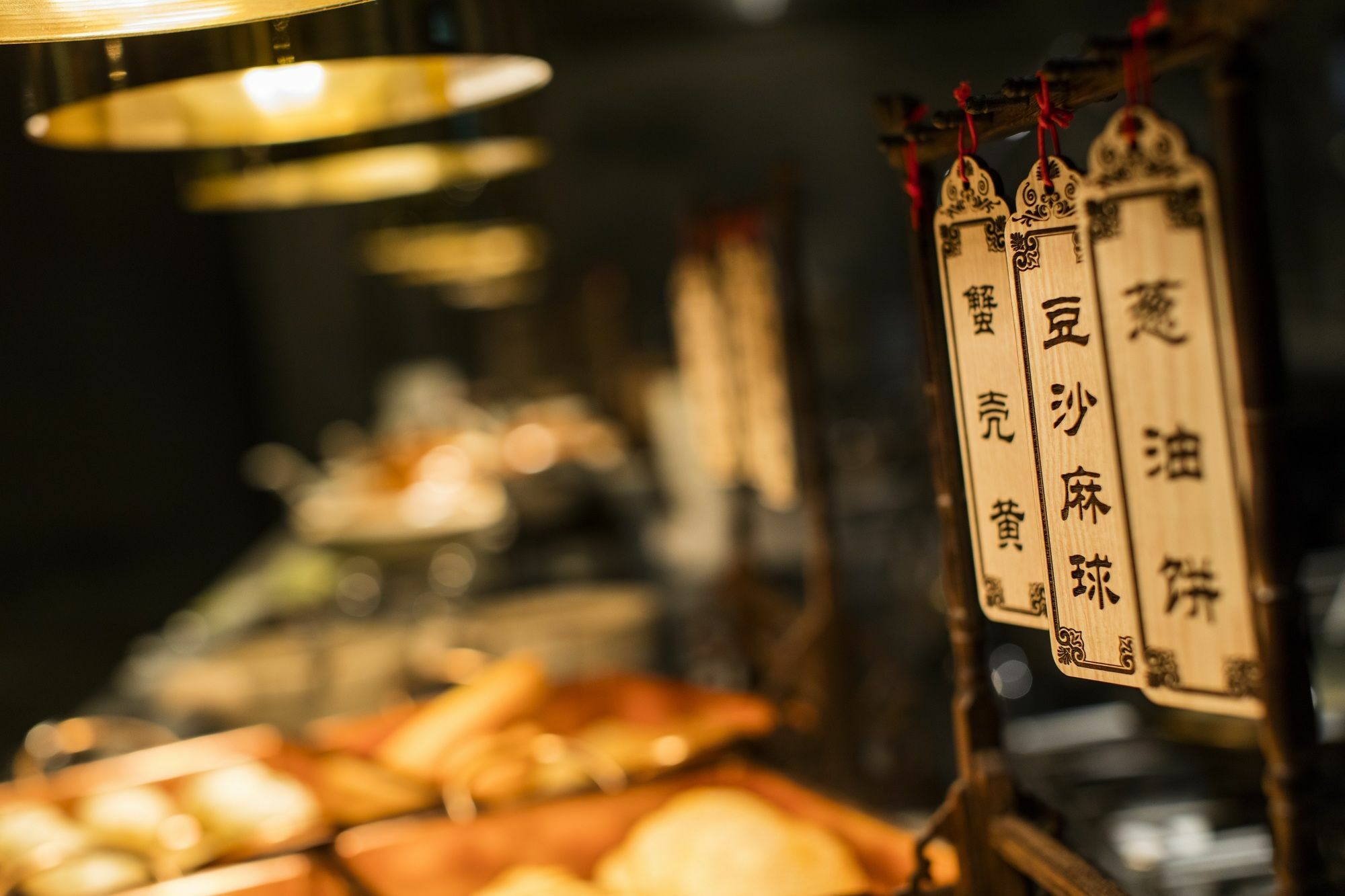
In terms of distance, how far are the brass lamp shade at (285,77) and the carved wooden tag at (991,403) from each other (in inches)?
23.5

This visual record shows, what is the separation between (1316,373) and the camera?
21.7 feet

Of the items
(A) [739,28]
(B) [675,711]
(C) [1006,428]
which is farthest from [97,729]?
(A) [739,28]

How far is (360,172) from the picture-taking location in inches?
91.6

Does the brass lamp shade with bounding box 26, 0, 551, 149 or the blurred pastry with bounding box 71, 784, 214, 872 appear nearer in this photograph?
the brass lamp shade with bounding box 26, 0, 551, 149

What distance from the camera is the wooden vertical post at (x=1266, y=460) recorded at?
2.67 ft

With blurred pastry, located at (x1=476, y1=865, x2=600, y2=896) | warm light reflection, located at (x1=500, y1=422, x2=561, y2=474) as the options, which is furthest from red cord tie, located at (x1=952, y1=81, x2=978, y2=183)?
warm light reflection, located at (x1=500, y1=422, x2=561, y2=474)

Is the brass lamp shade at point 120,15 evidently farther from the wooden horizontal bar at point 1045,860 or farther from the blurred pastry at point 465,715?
the blurred pastry at point 465,715

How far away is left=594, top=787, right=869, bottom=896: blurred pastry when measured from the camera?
1.49 m

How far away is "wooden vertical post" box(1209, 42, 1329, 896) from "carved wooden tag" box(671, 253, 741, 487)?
192cm

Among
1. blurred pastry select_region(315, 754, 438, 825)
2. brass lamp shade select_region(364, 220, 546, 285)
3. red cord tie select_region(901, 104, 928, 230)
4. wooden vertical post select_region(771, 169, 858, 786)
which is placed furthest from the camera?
brass lamp shade select_region(364, 220, 546, 285)

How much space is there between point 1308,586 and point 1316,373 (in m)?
3.04

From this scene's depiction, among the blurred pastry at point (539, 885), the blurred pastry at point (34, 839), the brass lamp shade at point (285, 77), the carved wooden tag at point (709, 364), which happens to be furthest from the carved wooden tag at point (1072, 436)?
the carved wooden tag at point (709, 364)

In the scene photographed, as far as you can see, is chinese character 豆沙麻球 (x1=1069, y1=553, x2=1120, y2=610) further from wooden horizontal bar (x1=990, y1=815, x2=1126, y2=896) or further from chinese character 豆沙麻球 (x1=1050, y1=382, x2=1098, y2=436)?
wooden horizontal bar (x1=990, y1=815, x2=1126, y2=896)

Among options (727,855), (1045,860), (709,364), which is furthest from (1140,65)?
(709,364)
